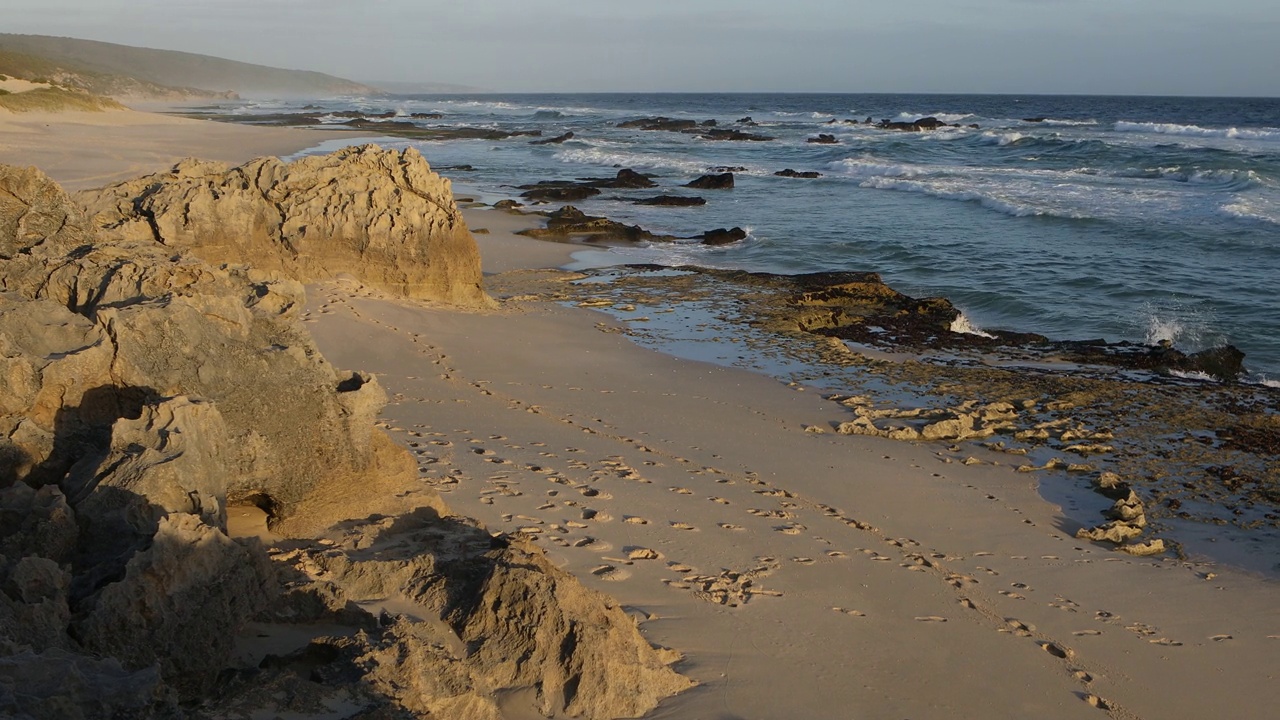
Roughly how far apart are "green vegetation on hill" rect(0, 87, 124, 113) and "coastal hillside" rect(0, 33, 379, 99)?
118 ft

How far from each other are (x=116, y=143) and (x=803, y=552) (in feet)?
87.8

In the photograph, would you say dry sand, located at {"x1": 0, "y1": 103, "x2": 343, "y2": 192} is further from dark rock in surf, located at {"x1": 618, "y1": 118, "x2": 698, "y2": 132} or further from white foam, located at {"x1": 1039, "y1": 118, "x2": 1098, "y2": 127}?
white foam, located at {"x1": 1039, "y1": 118, "x2": 1098, "y2": 127}

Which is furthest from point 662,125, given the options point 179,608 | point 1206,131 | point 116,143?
point 179,608

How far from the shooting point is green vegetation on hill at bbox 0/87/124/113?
3394cm

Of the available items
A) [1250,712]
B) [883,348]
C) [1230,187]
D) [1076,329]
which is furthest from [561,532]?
[1230,187]

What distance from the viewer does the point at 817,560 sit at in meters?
5.32

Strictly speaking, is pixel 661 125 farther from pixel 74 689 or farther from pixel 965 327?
pixel 74 689

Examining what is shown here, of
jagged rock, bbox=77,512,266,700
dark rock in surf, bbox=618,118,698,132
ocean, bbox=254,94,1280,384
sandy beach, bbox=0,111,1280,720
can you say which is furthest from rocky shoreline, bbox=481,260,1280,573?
dark rock in surf, bbox=618,118,698,132

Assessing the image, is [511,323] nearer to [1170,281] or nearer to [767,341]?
[767,341]

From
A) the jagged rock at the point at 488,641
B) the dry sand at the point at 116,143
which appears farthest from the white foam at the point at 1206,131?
the jagged rock at the point at 488,641

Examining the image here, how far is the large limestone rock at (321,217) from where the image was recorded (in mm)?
9617

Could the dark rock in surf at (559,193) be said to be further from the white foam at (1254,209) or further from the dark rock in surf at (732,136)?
the dark rock in surf at (732,136)

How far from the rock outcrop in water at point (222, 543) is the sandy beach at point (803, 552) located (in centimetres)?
63

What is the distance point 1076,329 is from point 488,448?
30.4 ft
